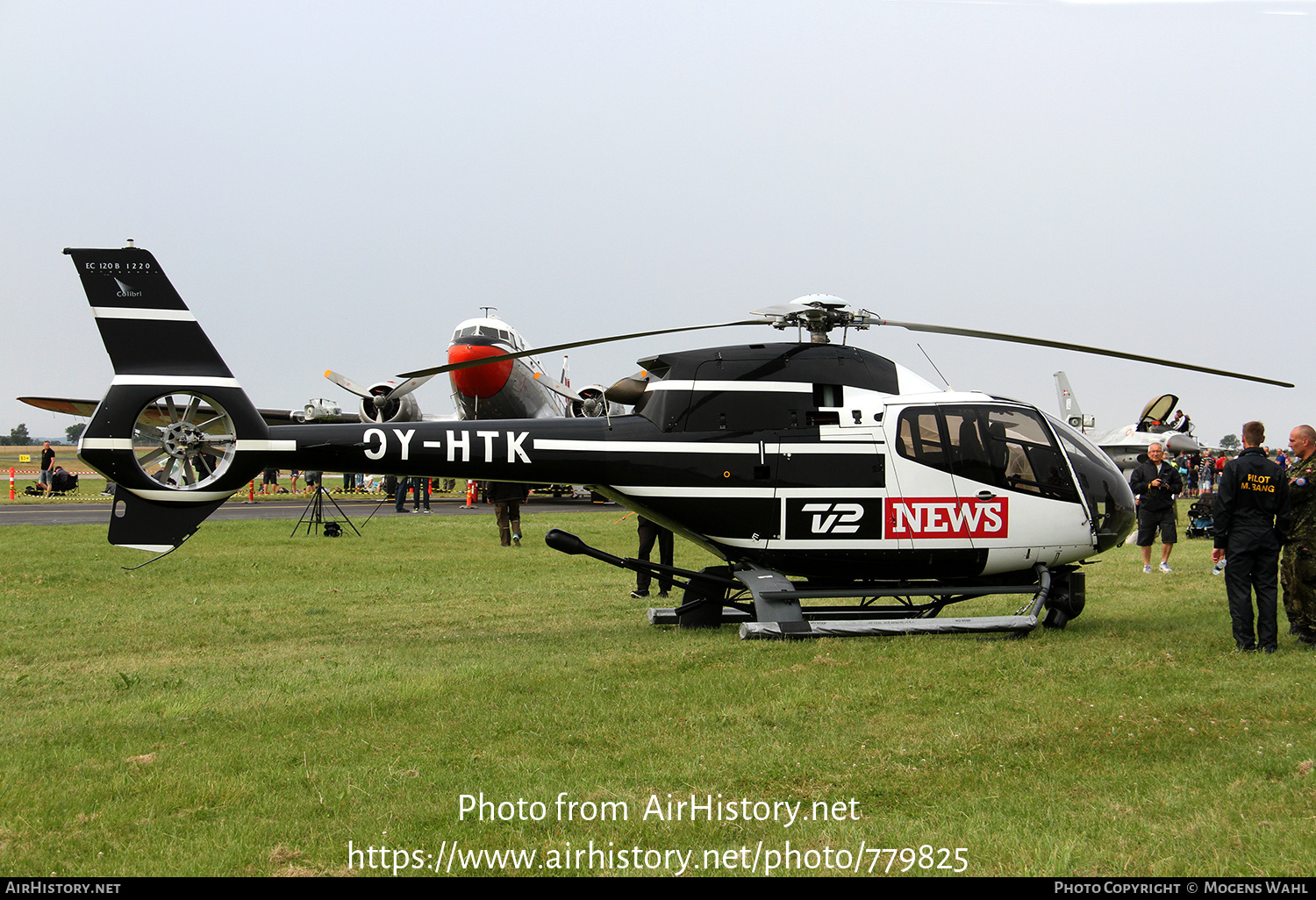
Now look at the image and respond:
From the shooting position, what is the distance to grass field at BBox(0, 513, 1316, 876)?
4.30 m

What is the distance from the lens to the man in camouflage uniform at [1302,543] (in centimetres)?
844

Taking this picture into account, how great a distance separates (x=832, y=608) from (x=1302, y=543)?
438 cm

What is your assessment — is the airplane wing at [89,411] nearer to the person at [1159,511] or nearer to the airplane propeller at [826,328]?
the airplane propeller at [826,328]

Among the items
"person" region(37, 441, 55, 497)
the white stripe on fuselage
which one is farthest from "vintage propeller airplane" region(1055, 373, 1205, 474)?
"person" region(37, 441, 55, 497)

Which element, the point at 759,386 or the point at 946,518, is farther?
the point at 759,386

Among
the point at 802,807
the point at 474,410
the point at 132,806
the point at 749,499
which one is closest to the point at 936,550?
the point at 749,499

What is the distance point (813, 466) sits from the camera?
9.65m

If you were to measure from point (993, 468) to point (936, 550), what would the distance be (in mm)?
1031

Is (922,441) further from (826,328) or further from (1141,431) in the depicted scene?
(1141,431)

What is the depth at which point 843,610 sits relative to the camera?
10.0 m

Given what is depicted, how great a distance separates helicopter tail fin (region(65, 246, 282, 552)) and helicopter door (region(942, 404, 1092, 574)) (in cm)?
703

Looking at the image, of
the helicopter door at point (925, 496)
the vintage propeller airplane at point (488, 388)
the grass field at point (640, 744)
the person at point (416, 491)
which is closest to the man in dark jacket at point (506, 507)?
the vintage propeller airplane at point (488, 388)

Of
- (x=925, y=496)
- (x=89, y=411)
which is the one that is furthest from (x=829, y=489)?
(x=89, y=411)

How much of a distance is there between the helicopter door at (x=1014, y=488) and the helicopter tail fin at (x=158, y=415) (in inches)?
277
